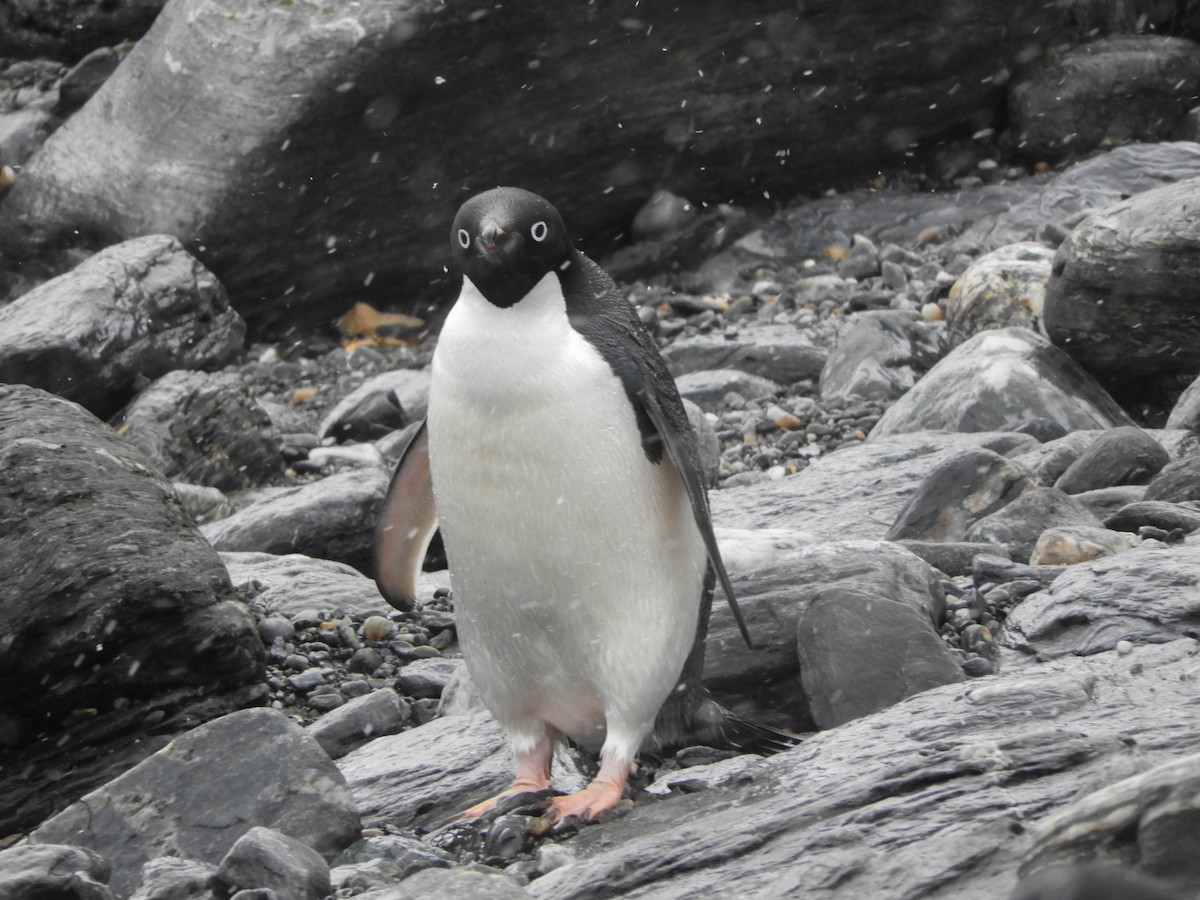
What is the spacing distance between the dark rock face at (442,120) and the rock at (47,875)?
689cm

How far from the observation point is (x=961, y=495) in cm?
464

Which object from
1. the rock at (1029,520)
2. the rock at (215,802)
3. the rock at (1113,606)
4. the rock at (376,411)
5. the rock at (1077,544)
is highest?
the rock at (215,802)

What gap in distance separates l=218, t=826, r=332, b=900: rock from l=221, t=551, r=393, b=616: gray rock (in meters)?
2.46

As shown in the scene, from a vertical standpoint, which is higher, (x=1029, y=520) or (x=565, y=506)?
(x=565, y=506)

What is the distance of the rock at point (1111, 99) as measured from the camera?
9422 mm

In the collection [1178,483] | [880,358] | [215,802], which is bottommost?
[880,358]

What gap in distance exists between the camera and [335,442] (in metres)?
7.93

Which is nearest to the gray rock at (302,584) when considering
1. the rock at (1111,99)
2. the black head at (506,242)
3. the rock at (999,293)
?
the black head at (506,242)

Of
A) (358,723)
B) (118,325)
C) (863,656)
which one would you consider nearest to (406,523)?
(358,723)

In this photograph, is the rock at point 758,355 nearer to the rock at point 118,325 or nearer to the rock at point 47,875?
the rock at point 118,325

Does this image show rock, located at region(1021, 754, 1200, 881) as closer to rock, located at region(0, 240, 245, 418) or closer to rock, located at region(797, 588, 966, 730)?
rock, located at region(797, 588, 966, 730)

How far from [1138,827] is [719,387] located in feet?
18.3

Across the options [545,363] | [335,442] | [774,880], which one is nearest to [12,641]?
[545,363]

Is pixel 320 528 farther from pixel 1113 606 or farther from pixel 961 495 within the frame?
pixel 1113 606
